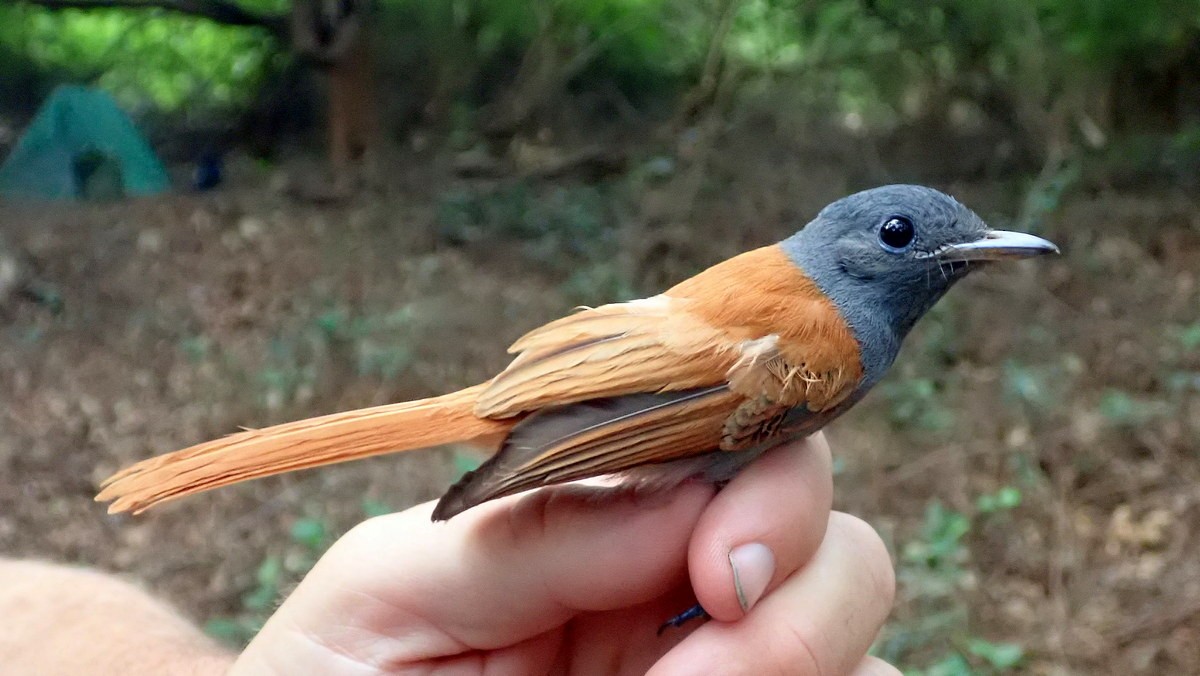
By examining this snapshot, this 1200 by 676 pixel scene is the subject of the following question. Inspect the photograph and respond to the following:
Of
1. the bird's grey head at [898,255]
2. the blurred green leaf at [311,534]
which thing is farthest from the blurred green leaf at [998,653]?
the blurred green leaf at [311,534]

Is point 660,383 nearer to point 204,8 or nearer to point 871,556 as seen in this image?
point 871,556

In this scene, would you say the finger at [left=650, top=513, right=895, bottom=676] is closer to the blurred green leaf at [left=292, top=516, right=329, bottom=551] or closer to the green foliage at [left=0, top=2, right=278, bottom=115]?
the blurred green leaf at [left=292, top=516, right=329, bottom=551]

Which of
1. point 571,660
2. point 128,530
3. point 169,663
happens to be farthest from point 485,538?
point 128,530

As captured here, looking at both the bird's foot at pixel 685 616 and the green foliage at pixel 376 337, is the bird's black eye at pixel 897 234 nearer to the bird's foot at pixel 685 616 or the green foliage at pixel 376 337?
the bird's foot at pixel 685 616

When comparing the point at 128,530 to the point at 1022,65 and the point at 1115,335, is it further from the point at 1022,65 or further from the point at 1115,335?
the point at 1022,65

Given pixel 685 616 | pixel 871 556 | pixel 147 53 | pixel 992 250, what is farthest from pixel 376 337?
pixel 147 53

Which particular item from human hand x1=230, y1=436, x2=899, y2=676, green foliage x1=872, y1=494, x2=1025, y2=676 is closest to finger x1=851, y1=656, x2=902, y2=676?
human hand x1=230, y1=436, x2=899, y2=676
